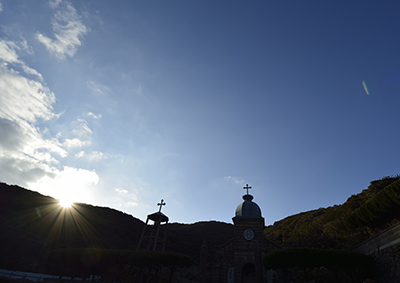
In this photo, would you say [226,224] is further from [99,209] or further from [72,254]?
[72,254]

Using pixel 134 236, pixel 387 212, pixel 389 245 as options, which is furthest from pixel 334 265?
pixel 134 236

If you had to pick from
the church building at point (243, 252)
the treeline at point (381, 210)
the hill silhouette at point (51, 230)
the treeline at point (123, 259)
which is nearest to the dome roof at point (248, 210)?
the church building at point (243, 252)

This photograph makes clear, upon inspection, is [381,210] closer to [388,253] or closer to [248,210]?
[388,253]

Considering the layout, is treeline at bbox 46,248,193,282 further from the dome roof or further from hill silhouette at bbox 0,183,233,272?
the dome roof

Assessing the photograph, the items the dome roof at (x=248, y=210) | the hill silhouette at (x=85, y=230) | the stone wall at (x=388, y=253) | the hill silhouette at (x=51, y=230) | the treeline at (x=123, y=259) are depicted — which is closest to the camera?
the stone wall at (x=388, y=253)

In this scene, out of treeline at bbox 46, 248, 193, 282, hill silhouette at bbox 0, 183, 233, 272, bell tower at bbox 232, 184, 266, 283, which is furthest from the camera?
hill silhouette at bbox 0, 183, 233, 272

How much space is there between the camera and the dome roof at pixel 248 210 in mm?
26750

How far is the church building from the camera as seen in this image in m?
23.1

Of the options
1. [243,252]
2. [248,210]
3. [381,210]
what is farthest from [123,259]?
[381,210]

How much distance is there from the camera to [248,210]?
88.6 feet

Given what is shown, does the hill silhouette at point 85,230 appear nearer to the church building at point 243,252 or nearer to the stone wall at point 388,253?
the church building at point 243,252

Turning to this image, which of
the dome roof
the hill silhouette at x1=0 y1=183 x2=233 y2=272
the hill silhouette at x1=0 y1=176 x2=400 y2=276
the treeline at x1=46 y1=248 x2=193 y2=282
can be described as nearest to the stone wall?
the hill silhouette at x1=0 y1=176 x2=400 y2=276

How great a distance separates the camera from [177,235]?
209 feet

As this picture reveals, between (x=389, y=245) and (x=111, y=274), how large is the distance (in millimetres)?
29684
